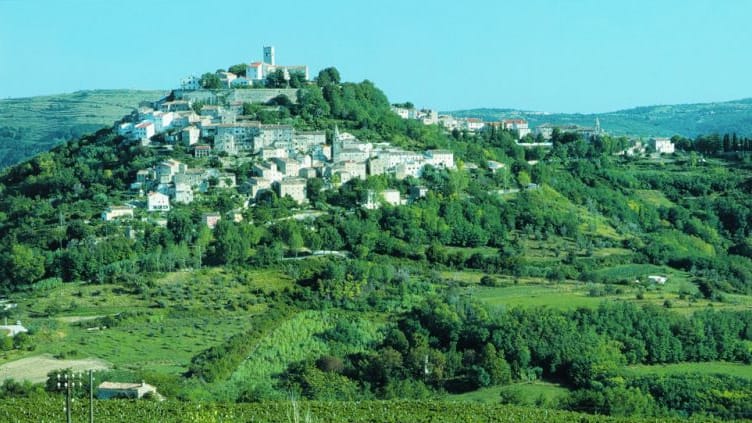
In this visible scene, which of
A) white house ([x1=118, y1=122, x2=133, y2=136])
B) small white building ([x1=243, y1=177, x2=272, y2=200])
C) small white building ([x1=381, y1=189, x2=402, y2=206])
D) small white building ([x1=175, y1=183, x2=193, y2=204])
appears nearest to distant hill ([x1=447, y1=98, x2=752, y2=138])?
white house ([x1=118, y1=122, x2=133, y2=136])

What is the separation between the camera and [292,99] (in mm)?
53688

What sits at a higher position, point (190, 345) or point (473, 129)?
point (473, 129)

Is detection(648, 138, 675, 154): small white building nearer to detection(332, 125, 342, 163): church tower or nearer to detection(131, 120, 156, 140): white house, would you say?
detection(332, 125, 342, 163): church tower

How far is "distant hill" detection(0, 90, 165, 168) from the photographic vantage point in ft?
329

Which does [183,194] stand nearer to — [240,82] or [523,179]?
[240,82]

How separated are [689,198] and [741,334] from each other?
869 inches

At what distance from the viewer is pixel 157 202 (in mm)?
41219

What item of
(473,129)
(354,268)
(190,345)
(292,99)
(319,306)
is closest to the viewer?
(190,345)

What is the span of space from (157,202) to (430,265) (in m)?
11.5

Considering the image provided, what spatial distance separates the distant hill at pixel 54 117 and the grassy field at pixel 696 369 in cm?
7645

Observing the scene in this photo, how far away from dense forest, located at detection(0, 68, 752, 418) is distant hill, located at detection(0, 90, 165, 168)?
5121 centimetres

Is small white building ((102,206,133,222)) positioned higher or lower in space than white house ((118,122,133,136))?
lower

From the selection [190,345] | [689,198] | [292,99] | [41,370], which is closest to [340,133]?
[292,99]

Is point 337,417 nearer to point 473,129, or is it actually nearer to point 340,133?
point 340,133
